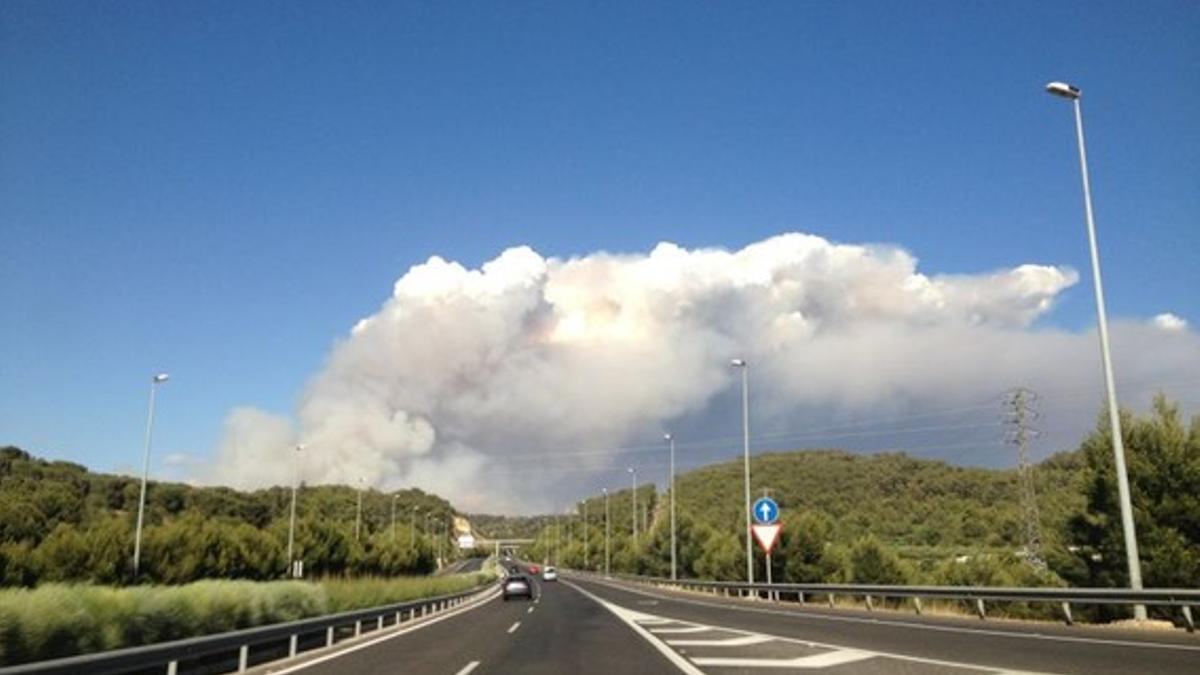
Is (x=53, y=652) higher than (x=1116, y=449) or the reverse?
the reverse

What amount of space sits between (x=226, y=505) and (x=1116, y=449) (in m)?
135

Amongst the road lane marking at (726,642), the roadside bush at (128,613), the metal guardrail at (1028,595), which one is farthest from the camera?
the metal guardrail at (1028,595)

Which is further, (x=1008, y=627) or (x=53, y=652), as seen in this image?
(x=1008, y=627)

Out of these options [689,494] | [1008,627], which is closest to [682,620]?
[1008,627]

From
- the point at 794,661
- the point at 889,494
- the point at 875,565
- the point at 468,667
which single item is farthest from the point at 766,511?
the point at 889,494

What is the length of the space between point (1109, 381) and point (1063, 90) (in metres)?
7.42

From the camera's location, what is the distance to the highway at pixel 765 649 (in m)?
12.5

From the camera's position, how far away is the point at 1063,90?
73.5ft

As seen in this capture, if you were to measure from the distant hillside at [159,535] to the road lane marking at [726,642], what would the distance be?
3652 cm

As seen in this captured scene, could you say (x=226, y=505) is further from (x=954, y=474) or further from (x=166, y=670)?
(x=166, y=670)

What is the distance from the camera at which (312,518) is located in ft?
281

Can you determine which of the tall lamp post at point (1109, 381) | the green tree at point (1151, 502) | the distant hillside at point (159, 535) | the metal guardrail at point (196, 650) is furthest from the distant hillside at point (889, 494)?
the metal guardrail at point (196, 650)

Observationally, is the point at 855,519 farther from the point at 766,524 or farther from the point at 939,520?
the point at 766,524

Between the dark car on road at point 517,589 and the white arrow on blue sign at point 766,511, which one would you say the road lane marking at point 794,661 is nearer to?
the white arrow on blue sign at point 766,511
